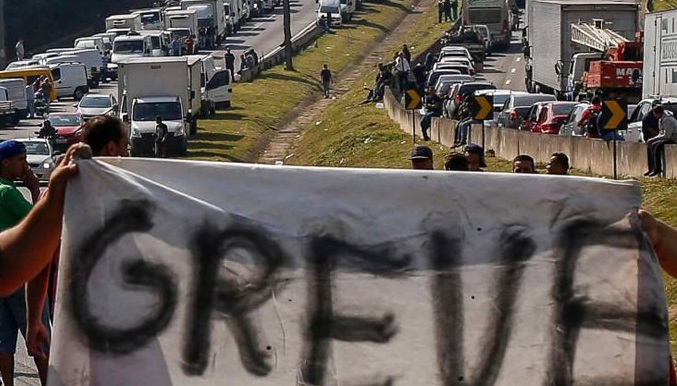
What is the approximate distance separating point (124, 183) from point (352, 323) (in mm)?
953

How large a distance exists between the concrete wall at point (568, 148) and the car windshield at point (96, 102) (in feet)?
70.4

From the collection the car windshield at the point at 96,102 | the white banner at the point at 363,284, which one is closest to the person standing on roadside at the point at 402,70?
the car windshield at the point at 96,102

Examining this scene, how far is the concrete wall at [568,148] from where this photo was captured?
90.9 ft

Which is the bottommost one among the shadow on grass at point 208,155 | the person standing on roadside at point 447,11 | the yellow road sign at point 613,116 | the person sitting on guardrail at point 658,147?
the person standing on roadside at point 447,11

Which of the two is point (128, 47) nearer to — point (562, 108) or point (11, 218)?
point (562, 108)

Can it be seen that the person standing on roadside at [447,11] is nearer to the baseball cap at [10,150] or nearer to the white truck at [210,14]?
the white truck at [210,14]

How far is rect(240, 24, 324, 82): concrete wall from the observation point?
83.2m

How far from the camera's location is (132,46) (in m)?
81.4

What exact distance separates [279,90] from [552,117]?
1468 inches

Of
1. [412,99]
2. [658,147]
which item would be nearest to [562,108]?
[412,99]

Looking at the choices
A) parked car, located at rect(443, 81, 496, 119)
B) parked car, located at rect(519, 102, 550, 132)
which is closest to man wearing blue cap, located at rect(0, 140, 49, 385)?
parked car, located at rect(519, 102, 550, 132)

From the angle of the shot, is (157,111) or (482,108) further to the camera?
(157,111)

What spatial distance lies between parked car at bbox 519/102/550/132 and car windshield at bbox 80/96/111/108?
2415 centimetres

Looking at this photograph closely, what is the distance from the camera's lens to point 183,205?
6559 millimetres
